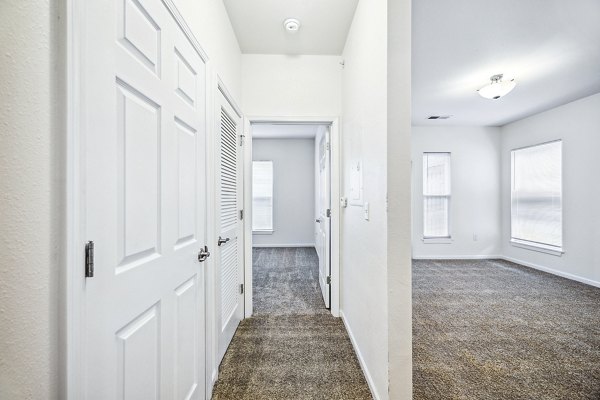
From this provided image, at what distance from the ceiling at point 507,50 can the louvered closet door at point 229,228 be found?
1695mm

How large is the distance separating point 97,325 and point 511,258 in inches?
252

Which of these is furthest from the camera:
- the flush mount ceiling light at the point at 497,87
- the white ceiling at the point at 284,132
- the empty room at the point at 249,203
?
the white ceiling at the point at 284,132

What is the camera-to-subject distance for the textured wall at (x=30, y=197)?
527 millimetres

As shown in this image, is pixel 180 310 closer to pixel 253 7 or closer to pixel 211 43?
pixel 211 43

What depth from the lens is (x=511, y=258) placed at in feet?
17.0

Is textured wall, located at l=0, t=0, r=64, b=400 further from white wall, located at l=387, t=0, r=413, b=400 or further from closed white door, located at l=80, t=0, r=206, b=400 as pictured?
white wall, located at l=387, t=0, r=413, b=400

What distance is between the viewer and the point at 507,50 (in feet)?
→ 8.68

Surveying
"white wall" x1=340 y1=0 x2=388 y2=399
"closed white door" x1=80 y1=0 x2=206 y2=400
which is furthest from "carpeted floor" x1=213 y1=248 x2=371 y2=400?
"closed white door" x1=80 y1=0 x2=206 y2=400

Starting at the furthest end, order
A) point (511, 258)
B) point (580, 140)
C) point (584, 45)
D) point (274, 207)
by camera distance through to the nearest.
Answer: point (274, 207), point (511, 258), point (580, 140), point (584, 45)

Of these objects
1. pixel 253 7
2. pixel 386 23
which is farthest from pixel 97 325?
pixel 253 7

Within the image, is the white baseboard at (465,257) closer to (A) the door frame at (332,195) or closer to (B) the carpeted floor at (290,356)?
(B) the carpeted floor at (290,356)

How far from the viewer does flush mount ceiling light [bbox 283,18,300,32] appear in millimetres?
2225

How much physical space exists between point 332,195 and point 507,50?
2193 millimetres

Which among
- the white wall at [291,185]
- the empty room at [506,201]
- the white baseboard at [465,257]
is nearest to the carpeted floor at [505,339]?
the empty room at [506,201]
